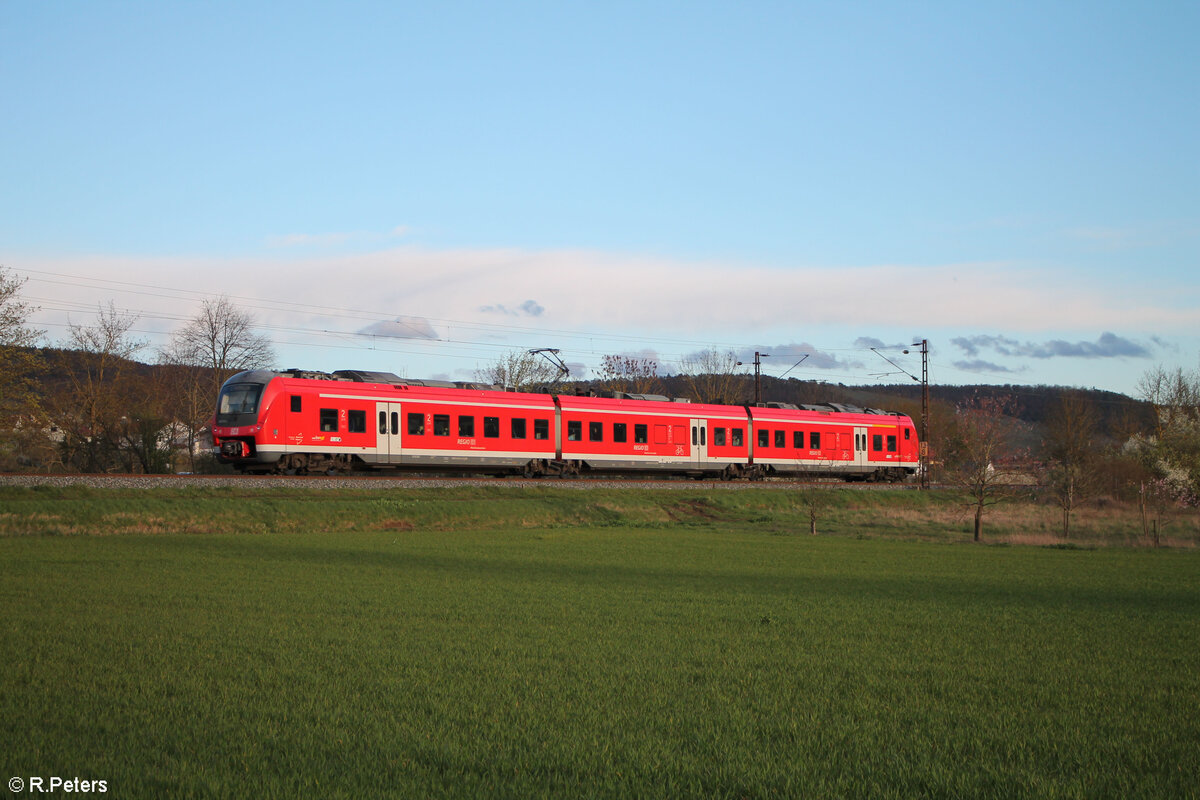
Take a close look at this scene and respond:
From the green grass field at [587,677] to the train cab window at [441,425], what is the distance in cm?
1441

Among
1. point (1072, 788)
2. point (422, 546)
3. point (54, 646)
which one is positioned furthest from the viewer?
point (422, 546)

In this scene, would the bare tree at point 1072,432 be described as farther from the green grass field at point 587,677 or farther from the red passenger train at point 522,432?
the green grass field at point 587,677

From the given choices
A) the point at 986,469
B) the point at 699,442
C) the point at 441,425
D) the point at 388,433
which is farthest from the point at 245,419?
the point at 986,469

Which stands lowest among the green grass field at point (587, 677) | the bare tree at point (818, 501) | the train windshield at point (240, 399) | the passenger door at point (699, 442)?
the bare tree at point (818, 501)

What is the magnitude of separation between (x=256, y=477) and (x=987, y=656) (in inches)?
1023

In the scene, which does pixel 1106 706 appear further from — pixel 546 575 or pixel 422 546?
pixel 422 546

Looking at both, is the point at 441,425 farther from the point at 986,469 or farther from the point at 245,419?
the point at 986,469

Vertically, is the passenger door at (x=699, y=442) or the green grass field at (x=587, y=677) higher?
the passenger door at (x=699, y=442)

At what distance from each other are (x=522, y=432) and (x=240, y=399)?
1141 cm

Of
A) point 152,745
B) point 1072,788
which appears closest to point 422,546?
point 152,745

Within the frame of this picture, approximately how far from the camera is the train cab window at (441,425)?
36.6 metres

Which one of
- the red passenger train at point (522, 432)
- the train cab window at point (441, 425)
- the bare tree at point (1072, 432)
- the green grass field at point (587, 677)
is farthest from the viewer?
the bare tree at point (1072, 432)

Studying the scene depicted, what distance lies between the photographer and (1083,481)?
47.6 meters

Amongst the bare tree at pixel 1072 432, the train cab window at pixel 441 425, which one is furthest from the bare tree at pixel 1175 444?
the train cab window at pixel 441 425
